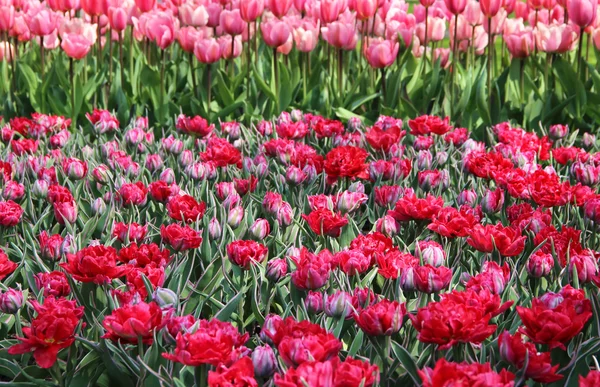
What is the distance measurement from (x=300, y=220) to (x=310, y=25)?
2.48 m

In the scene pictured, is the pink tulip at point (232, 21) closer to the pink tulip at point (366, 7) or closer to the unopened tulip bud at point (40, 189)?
the pink tulip at point (366, 7)

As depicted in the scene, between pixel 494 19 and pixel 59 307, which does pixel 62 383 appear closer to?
pixel 59 307

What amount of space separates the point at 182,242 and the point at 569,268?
0.91m

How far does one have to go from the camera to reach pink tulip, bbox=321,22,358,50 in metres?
4.47

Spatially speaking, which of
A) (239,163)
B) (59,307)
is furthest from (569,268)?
(239,163)

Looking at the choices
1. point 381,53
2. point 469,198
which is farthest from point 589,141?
point 469,198

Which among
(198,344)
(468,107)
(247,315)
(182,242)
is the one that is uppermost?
(198,344)

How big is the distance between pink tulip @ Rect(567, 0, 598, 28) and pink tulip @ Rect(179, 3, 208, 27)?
2.15 metres

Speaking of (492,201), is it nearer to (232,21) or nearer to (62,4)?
(232,21)

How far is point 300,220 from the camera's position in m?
2.56

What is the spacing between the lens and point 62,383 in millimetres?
1605

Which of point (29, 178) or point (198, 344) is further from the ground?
point (198, 344)

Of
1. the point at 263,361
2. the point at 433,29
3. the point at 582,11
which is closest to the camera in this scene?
the point at 263,361

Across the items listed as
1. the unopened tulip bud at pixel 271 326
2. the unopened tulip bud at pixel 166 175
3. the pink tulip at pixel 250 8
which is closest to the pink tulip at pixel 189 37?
the pink tulip at pixel 250 8
